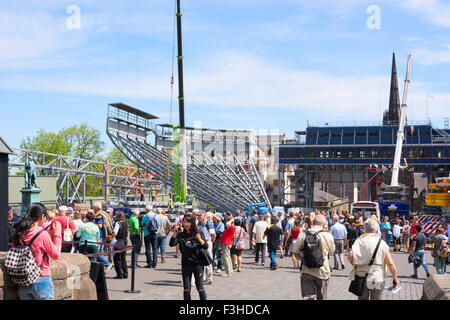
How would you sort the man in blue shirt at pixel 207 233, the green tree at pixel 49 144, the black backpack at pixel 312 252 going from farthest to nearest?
the green tree at pixel 49 144 < the man in blue shirt at pixel 207 233 < the black backpack at pixel 312 252

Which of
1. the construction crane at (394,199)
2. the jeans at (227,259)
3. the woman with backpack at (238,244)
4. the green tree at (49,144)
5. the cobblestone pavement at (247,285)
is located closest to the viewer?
the cobblestone pavement at (247,285)

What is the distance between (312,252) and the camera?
7492 mm

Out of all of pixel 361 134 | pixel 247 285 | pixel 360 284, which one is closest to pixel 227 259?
pixel 247 285

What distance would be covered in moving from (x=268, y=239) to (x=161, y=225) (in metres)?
3.38

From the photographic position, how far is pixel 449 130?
72.8 m

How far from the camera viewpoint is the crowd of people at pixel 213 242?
5843mm

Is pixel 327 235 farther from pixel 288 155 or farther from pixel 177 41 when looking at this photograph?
pixel 288 155

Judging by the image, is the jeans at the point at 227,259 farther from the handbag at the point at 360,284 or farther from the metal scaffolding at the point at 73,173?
the metal scaffolding at the point at 73,173

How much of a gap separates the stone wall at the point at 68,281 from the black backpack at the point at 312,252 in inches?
131

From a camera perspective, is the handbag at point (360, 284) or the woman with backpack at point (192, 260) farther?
the woman with backpack at point (192, 260)

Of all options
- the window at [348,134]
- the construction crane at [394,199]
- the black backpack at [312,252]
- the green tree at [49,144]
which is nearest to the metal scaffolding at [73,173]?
the green tree at [49,144]

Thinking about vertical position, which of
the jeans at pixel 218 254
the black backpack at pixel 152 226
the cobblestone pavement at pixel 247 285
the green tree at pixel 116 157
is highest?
the green tree at pixel 116 157
